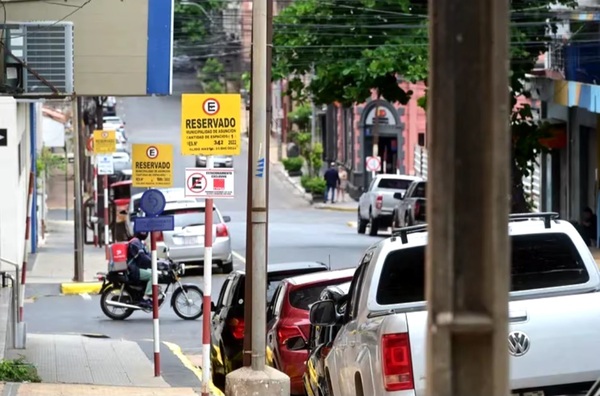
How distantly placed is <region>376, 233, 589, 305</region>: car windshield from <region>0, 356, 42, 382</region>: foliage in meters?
6.45

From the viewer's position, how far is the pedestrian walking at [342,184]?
6003cm

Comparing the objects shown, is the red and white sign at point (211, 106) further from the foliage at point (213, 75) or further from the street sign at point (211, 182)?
the foliage at point (213, 75)

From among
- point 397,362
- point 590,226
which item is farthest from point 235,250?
point 397,362

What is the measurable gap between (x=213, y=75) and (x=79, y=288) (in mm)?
66318

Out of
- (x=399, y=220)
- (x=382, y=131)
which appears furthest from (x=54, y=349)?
(x=382, y=131)

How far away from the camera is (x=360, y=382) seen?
8.66 metres

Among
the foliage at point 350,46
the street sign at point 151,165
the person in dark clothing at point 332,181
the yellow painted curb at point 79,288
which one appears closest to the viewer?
the street sign at point 151,165

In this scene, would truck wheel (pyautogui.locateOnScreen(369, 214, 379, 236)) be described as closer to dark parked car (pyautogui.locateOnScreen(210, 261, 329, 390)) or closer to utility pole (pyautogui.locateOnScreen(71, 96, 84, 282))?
utility pole (pyautogui.locateOnScreen(71, 96, 84, 282))

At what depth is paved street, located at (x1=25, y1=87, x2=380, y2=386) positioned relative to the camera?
21438 mm

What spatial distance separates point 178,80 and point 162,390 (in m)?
87.9

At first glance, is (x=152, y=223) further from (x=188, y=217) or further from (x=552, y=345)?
(x=188, y=217)

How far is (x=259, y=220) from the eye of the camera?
13.2 metres

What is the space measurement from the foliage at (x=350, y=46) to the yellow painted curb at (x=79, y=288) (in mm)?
9089

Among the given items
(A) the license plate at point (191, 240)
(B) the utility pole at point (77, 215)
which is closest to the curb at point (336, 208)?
(A) the license plate at point (191, 240)
